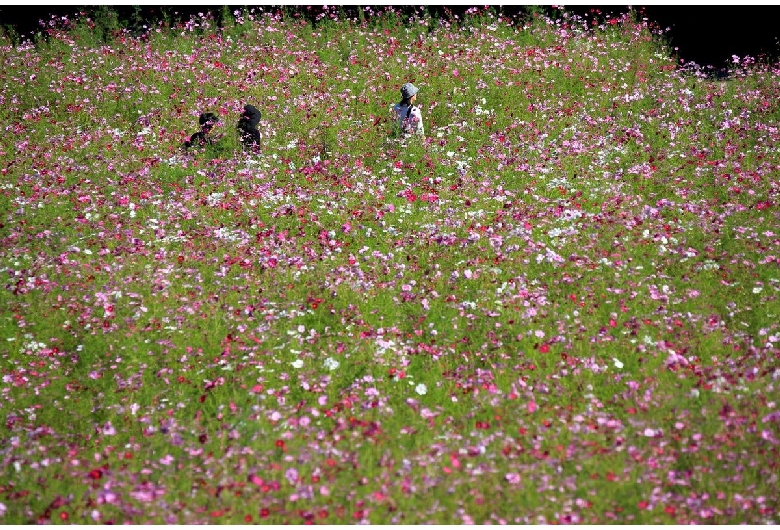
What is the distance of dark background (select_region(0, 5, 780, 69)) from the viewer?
17078 mm

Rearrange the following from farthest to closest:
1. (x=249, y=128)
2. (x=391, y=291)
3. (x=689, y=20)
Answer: (x=689, y=20) < (x=249, y=128) < (x=391, y=291)

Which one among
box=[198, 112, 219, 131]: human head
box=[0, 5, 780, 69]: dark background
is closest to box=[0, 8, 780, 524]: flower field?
box=[198, 112, 219, 131]: human head

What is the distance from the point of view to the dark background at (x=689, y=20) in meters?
17.1

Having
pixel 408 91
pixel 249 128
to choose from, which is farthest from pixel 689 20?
pixel 249 128

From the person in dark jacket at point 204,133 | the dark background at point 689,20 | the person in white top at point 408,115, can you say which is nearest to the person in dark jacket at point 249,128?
the person in dark jacket at point 204,133

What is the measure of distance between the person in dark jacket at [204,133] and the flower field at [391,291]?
21cm

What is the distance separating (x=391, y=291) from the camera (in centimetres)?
925

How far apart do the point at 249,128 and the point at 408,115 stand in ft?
9.66

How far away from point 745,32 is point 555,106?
652cm

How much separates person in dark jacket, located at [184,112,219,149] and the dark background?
6.29 meters

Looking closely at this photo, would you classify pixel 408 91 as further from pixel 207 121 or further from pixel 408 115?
pixel 207 121

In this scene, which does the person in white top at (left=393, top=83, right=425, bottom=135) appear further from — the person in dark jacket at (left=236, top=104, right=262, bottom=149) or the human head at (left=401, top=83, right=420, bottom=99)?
the person in dark jacket at (left=236, top=104, right=262, bottom=149)

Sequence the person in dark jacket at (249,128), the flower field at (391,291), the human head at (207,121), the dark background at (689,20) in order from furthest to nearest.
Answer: the dark background at (689,20) → the human head at (207,121) → the person in dark jacket at (249,128) → the flower field at (391,291)

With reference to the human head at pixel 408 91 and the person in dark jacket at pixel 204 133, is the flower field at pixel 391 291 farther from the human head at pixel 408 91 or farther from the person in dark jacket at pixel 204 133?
the human head at pixel 408 91
